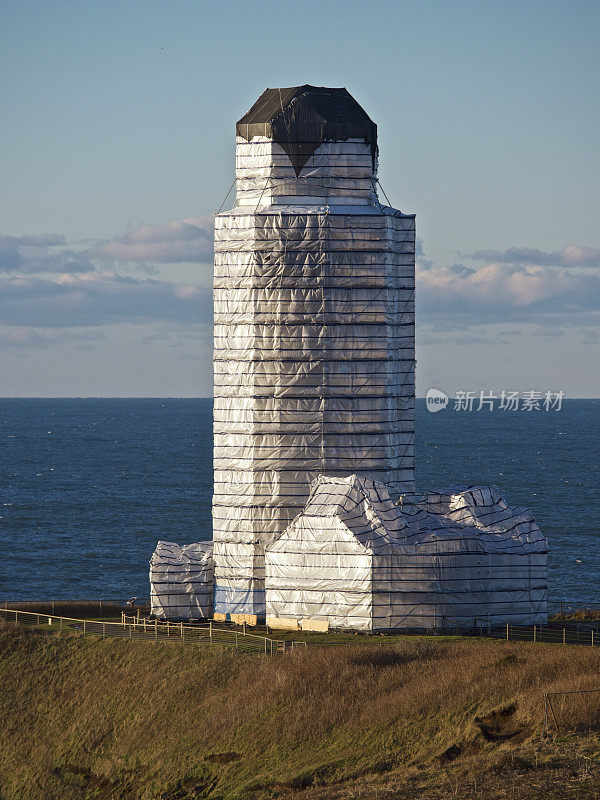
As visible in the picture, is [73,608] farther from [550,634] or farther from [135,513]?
[135,513]

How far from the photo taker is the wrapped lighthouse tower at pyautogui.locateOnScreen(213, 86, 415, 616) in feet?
233

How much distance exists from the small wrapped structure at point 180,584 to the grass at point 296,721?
831cm

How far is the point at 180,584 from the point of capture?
2837 inches

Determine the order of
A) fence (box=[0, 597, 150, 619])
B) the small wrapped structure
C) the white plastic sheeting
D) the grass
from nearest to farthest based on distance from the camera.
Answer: the grass → the white plastic sheeting → the small wrapped structure → fence (box=[0, 597, 150, 619])

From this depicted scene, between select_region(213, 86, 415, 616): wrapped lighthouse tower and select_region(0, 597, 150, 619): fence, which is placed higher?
select_region(213, 86, 415, 616): wrapped lighthouse tower

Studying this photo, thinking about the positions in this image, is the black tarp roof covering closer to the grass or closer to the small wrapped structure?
the small wrapped structure

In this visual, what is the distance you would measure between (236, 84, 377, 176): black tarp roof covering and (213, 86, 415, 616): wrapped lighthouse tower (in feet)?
0.26

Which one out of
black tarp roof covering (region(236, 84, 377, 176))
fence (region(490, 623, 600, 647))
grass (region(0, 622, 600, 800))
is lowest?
grass (region(0, 622, 600, 800))

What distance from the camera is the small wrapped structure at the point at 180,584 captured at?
234 ft

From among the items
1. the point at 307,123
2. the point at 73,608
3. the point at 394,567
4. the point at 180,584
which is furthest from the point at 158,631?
the point at 307,123

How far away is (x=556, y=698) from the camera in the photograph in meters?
49.3

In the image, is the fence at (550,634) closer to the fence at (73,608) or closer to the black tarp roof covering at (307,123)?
the fence at (73,608)

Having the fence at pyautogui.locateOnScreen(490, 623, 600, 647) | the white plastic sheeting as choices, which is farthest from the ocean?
the white plastic sheeting

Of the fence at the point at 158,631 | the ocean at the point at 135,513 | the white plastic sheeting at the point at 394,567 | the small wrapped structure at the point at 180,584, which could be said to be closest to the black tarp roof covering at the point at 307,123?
the white plastic sheeting at the point at 394,567
